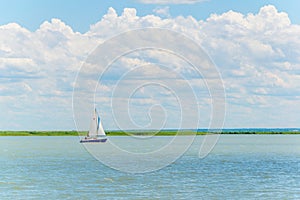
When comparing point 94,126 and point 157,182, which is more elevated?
point 94,126

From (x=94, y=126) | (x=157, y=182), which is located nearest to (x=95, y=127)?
(x=94, y=126)

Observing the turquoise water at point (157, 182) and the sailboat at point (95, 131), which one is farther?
the sailboat at point (95, 131)

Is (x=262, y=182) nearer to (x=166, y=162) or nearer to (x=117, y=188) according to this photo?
(x=117, y=188)

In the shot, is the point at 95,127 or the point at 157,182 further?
the point at 95,127

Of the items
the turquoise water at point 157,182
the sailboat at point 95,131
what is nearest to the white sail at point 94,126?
the sailboat at point 95,131

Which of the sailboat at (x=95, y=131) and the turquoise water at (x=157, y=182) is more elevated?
the sailboat at (x=95, y=131)

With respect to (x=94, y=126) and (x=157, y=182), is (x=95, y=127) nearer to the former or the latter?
(x=94, y=126)

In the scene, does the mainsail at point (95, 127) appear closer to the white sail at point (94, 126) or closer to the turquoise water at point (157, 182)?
the white sail at point (94, 126)

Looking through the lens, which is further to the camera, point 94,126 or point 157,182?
point 94,126

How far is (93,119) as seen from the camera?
11400cm

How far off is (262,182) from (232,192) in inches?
290

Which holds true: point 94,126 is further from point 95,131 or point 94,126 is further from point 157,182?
point 157,182

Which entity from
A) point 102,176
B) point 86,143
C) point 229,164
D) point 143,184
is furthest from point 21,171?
point 86,143

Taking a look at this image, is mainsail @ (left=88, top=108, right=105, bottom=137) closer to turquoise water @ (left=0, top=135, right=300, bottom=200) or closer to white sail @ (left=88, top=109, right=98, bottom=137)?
white sail @ (left=88, top=109, right=98, bottom=137)
